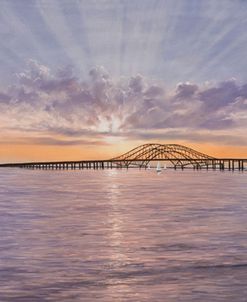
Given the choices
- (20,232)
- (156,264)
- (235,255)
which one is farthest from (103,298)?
(20,232)

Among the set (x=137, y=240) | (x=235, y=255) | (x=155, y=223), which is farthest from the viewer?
(x=155, y=223)

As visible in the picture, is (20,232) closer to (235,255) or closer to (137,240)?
(137,240)

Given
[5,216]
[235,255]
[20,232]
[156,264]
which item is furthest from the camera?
[5,216]

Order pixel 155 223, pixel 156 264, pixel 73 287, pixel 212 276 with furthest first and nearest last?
1. pixel 155 223
2. pixel 156 264
3. pixel 212 276
4. pixel 73 287

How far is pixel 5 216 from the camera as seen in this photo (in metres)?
38.4

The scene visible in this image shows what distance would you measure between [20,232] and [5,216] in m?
11.2

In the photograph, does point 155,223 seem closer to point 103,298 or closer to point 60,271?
point 60,271

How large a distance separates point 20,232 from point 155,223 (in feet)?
26.5

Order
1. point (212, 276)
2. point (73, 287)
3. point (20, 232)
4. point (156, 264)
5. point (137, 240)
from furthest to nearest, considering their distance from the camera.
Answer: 1. point (20, 232)
2. point (137, 240)
3. point (156, 264)
4. point (212, 276)
5. point (73, 287)

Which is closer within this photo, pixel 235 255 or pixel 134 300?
pixel 134 300

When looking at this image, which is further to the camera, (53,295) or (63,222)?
(63,222)

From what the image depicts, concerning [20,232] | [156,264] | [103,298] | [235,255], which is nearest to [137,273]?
[156,264]

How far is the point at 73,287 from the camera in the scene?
1498 cm

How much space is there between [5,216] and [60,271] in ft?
72.9
